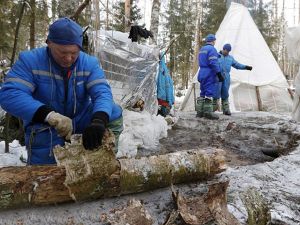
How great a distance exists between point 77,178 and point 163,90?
183 inches

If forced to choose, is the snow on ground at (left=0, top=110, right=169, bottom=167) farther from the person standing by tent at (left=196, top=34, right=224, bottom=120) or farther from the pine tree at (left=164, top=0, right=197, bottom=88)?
the pine tree at (left=164, top=0, right=197, bottom=88)

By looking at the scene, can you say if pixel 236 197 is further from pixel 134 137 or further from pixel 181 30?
pixel 181 30

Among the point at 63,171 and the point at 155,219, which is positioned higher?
the point at 63,171

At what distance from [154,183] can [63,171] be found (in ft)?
2.15

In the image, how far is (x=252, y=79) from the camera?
1069 centimetres

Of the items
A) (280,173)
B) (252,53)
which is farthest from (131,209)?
(252,53)

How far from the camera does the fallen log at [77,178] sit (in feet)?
6.97

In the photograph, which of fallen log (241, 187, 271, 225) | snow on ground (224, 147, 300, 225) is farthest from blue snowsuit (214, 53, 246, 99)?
fallen log (241, 187, 271, 225)

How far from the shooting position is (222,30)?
11906 millimetres

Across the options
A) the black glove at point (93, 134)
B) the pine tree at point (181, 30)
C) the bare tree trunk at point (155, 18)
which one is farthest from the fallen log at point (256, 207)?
Answer: the pine tree at point (181, 30)

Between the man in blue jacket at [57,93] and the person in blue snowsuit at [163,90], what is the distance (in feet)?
13.1

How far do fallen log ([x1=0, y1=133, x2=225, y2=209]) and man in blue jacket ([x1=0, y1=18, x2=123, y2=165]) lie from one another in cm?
14

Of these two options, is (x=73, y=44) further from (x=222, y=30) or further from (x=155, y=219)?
(x=222, y=30)

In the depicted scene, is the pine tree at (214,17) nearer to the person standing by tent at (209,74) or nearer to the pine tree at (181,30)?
the pine tree at (181,30)
